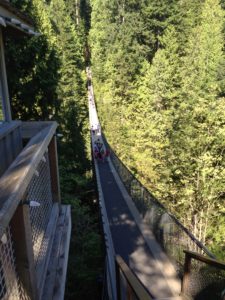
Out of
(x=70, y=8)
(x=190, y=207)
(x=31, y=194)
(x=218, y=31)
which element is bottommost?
(x=190, y=207)

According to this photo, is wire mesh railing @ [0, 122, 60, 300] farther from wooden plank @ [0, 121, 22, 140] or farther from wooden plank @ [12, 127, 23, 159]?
wooden plank @ [12, 127, 23, 159]

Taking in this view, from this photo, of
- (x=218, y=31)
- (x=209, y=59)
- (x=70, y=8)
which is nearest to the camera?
(x=209, y=59)

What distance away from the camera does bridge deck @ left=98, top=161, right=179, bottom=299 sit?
750cm

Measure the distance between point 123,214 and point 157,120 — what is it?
13.9 meters

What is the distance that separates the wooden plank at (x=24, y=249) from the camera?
10.3 feet

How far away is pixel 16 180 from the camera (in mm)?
2904

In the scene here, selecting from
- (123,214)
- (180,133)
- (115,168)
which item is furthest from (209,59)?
(123,214)

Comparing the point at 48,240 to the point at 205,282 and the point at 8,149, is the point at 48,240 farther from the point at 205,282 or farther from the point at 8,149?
the point at 205,282

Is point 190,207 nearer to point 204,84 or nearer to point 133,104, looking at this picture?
point 204,84

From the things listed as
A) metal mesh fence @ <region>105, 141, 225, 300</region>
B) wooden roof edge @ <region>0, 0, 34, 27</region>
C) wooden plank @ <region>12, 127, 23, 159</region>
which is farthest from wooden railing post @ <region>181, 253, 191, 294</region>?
wooden roof edge @ <region>0, 0, 34, 27</region>

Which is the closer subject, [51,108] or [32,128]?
[32,128]

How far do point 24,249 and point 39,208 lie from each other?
58.1 inches

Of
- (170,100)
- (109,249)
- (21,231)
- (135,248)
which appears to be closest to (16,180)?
(21,231)

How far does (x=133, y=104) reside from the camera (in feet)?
128
